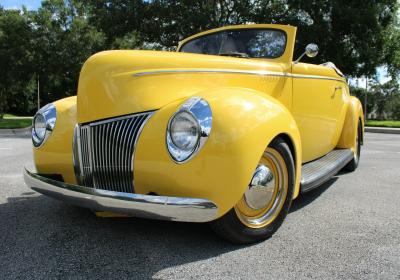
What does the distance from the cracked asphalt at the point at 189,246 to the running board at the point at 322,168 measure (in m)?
0.28

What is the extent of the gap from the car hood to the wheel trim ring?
0.72 m

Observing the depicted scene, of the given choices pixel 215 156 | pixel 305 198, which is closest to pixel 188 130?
pixel 215 156

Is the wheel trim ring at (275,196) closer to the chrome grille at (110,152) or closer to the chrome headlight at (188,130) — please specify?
the chrome headlight at (188,130)

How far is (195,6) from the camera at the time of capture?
17.8 metres

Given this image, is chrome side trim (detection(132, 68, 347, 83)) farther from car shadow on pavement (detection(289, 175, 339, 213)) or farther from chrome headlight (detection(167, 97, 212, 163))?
→ car shadow on pavement (detection(289, 175, 339, 213))

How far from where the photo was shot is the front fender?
2387mm

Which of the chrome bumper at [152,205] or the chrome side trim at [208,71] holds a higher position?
the chrome side trim at [208,71]

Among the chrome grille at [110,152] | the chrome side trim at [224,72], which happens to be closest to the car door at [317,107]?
the chrome side trim at [224,72]

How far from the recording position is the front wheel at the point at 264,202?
265 centimetres

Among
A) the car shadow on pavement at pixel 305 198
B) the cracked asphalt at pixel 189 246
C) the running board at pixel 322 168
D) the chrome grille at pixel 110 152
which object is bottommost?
the car shadow on pavement at pixel 305 198

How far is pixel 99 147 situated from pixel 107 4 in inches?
649

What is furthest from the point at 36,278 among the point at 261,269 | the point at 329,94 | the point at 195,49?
the point at 329,94

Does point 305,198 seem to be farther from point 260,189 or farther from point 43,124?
point 43,124

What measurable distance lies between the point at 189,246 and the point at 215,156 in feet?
2.34
